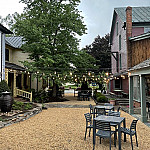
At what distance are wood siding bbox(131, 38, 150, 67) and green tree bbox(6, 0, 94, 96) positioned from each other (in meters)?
5.95

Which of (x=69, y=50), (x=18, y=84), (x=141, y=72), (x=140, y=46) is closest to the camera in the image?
(x=141, y=72)

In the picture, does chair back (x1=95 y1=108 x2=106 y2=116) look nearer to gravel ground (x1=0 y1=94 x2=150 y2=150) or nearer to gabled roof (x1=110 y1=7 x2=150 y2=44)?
gravel ground (x1=0 y1=94 x2=150 y2=150)

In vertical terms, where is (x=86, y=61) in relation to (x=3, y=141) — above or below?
above

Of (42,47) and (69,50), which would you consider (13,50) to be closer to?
(42,47)

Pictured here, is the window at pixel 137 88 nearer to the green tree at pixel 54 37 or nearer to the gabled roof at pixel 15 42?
the green tree at pixel 54 37

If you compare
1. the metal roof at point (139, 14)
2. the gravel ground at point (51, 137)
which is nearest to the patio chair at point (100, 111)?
the gravel ground at point (51, 137)

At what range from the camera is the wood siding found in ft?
36.2

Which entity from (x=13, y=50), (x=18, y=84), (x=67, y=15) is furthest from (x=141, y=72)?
(x=13, y=50)

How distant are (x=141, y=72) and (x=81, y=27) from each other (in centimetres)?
1042

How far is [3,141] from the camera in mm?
6531

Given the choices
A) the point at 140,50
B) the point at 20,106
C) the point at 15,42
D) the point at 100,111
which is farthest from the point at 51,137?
the point at 15,42

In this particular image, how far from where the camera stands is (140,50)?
1203cm

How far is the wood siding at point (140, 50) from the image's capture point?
36.2 ft

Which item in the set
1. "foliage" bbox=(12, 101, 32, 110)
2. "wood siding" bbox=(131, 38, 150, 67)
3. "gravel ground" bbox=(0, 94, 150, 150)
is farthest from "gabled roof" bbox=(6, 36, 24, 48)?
"gravel ground" bbox=(0, 94, 150, 150)
